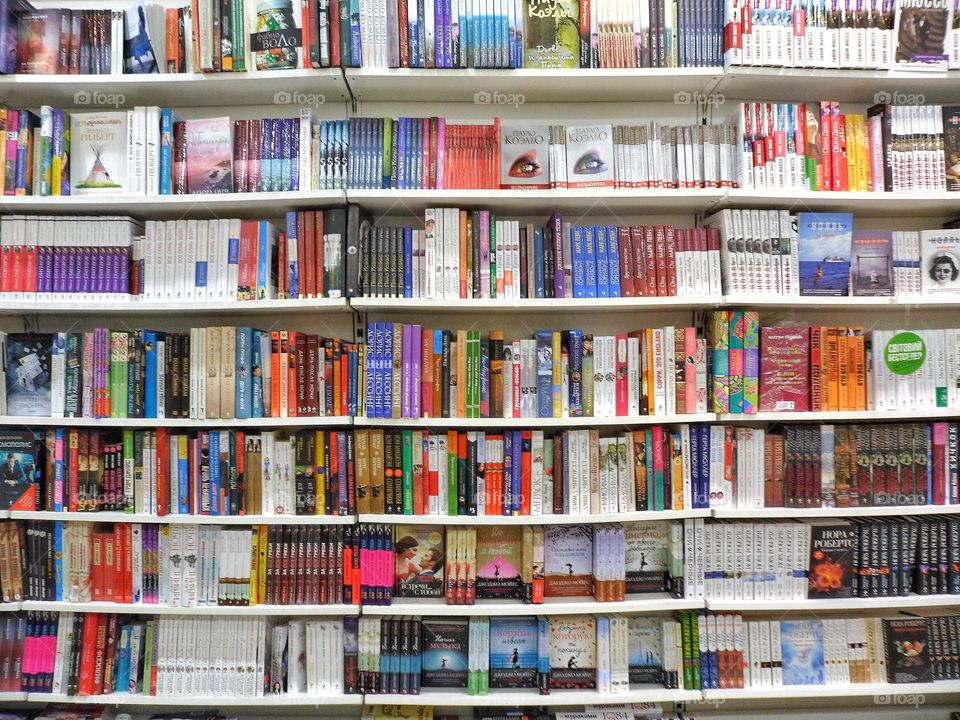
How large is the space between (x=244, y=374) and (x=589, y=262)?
4.41 feet

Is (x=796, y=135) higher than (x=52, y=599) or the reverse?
higher

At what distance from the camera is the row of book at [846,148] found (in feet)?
6.79

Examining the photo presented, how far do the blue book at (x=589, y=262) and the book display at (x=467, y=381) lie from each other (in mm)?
12

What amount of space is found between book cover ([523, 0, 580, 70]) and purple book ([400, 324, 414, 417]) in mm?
1099

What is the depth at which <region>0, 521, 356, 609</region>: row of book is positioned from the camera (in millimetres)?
2053

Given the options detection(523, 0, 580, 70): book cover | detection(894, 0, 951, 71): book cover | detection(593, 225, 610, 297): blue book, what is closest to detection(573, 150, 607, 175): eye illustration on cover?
detection(593, 225, 610, 297): blue book

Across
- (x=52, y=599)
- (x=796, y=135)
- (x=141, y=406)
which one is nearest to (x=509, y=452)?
(x=141, y=406)

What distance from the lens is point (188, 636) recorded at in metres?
2.08

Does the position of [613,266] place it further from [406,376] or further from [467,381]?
Answer: [406,376]

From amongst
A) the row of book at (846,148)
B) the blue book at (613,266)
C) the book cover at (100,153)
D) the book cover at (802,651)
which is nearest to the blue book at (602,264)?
the blue book at (613,266)

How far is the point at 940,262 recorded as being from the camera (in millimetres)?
2131

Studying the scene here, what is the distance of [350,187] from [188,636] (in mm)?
1786

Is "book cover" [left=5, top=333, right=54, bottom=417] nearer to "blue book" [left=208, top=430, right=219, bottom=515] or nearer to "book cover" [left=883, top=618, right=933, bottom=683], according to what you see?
"blue book" [left=208, top=430, right=219, bottom=515]

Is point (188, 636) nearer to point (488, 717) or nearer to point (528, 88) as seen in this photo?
point (488, 717)
